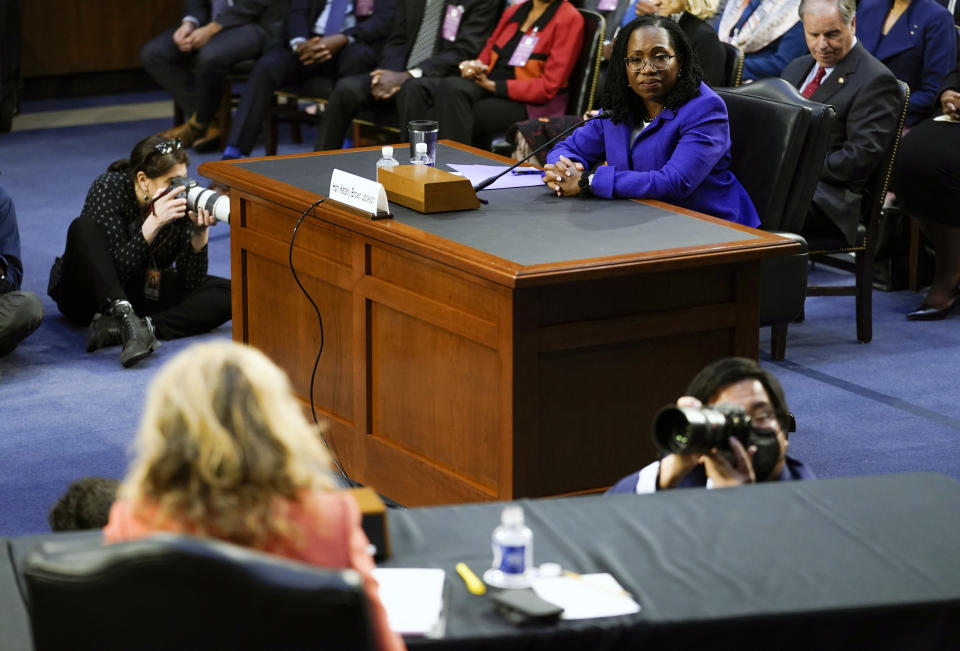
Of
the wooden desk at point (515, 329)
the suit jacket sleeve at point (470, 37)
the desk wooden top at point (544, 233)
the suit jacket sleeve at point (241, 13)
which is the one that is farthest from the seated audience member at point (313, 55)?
the wooden desk at point (515, 329)

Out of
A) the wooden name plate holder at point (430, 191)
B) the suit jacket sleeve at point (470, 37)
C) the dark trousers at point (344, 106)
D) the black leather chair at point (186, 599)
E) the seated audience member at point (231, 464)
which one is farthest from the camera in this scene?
the dark trousers at point (344, 106)

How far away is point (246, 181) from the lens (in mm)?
3512

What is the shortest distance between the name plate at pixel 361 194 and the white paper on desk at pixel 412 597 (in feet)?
4.59

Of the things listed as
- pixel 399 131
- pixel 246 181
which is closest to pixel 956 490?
pixel 246 181

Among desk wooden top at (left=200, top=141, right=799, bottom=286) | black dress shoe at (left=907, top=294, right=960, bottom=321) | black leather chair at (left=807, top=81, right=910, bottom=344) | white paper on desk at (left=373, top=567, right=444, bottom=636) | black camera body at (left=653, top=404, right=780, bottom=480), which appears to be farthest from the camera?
black dress shoe at (left=907, top=294, right=960, bottom=321)

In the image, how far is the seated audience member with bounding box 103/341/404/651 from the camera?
1370 mm

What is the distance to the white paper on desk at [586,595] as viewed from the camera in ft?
5.47

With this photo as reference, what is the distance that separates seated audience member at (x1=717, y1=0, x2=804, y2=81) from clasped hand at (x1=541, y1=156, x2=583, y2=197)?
7.91ft

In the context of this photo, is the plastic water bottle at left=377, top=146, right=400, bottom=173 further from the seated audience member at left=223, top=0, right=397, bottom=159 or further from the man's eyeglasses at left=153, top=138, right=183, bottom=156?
the seated audience member at left=223, top=0, right=397, bottom=159

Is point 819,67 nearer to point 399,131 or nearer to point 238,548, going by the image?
point 399,131

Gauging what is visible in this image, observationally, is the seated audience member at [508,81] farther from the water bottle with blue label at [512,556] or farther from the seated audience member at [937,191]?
the water bottle with blue label at [512,556]

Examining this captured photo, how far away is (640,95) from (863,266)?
1.47 meters

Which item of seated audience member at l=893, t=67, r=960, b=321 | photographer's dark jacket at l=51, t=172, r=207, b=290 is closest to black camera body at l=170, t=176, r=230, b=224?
photographer's dark jacket at l=51, t=172, r=207, b=290

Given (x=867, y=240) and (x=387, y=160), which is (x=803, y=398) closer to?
(x=867, y=240)
